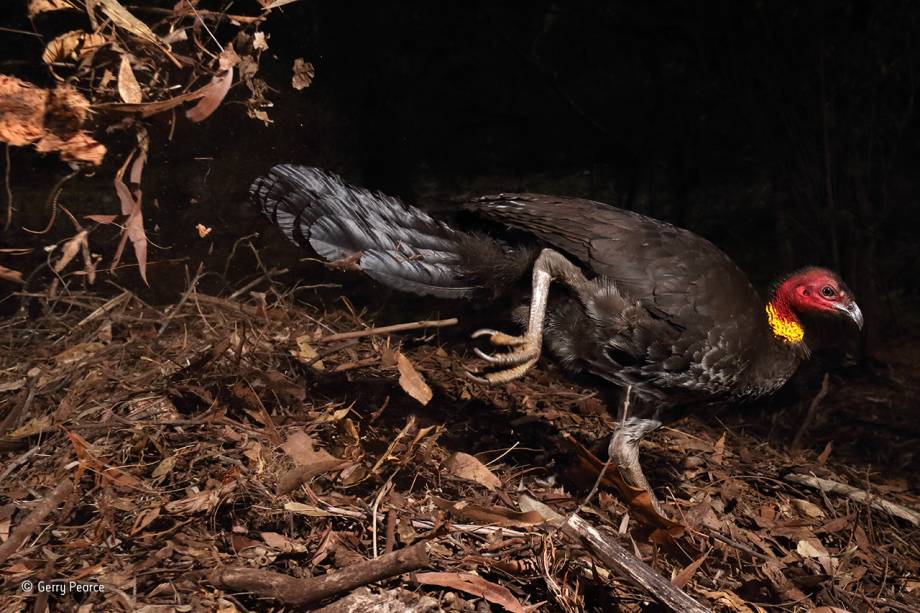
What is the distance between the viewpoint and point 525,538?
244 centimetres

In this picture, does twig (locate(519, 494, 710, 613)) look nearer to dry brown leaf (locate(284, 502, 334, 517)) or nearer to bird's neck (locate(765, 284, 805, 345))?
dry brown leaf (locate(284, 502, 334, 517))

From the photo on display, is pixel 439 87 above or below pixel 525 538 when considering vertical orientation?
above

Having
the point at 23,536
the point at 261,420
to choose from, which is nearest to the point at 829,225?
the point at 261,420

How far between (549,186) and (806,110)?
5.23 feet

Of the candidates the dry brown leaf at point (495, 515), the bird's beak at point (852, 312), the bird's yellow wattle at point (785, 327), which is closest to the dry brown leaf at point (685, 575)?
the dry brown leaf at point (495, 515)

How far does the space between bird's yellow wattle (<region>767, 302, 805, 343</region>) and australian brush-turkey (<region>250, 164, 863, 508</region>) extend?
0.32ft

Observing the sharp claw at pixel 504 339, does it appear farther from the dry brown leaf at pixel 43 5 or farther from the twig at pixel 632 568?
the dry brown leaf at pixel 43 5

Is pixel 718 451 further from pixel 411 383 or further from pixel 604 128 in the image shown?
pixel 604 128

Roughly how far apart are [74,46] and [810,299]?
2978 mm

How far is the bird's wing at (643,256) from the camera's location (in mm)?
3031

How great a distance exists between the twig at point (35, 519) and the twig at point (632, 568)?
154 centimetres

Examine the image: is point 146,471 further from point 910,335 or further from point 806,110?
point 910,335

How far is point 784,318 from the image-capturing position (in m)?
3.42

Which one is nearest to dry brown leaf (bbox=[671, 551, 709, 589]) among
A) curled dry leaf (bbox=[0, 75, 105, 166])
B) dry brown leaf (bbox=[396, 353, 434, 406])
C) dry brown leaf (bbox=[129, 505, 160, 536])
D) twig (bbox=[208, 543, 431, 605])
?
twig (bbox=[208, 543, 431, 605])
